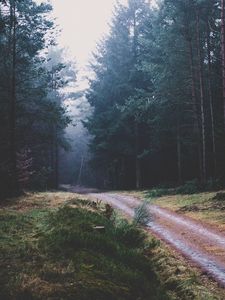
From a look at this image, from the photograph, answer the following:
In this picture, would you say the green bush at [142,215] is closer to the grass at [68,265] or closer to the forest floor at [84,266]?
the forest floor at [84,266]

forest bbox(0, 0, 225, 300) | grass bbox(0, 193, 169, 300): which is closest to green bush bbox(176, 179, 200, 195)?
forest bbox(0, 0, 225, 300)

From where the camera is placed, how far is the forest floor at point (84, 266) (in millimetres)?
5504

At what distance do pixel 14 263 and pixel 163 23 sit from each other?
25.8 meters

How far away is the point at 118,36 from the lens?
38938 mm

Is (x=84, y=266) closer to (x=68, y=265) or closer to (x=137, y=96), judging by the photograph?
(x=68, y=265)

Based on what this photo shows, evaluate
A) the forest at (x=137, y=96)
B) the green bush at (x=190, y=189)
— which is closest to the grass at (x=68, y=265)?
the forest at (x=137, y=96)

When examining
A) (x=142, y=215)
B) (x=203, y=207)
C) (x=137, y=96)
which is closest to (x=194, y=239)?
(x=142, y=215)

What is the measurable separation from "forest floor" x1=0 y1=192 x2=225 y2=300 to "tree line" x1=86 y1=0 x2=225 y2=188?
1550cm

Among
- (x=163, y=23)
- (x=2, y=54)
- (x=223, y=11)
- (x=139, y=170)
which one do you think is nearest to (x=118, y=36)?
(x=163, y=23)

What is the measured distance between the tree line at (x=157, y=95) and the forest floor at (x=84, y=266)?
1550 cm

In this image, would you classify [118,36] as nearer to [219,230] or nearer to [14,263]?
[219,230]

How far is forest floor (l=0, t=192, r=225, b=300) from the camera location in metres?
5.50

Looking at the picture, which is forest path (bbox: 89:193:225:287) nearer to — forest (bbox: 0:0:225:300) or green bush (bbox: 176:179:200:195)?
forest (bbox: 0:0:225:300)

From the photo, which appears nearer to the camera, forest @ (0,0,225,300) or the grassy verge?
forest @ (0,0,225,300)
